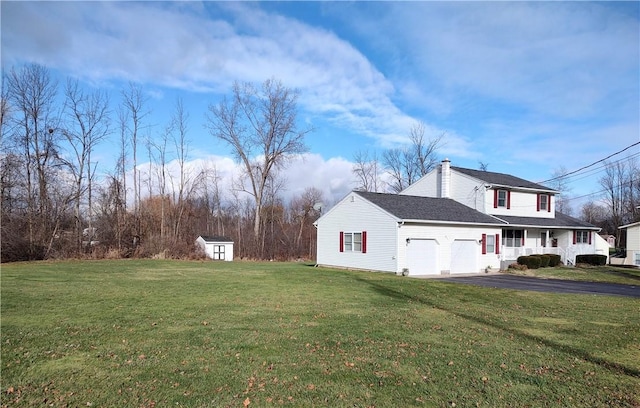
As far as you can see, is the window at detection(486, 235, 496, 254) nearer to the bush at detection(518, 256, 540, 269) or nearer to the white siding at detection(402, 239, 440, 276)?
the bush at detection(518, 256, 540, 269)

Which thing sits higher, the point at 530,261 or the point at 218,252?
the point at 530,261

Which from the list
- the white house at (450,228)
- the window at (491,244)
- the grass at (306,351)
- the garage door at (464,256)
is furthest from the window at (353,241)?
the grass at (306,351)

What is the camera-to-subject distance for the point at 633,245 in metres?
30.7

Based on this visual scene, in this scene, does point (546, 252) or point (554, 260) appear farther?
point (546, 252)

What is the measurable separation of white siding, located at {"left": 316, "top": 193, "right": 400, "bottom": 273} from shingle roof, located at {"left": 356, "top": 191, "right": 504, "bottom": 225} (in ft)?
1.80

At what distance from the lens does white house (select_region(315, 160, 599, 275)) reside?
21891mm

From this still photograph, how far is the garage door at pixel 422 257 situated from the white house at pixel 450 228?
0.17 ft

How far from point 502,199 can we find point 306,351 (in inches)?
1005

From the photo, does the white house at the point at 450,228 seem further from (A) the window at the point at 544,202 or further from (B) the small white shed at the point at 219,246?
(B) the small white shed at the point at 219,246

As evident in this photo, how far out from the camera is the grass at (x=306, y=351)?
4.75m

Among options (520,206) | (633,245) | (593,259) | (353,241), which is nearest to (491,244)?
(520,206)

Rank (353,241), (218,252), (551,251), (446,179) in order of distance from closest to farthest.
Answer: (353,241)
(446,179)
(551,251)
(218,252)

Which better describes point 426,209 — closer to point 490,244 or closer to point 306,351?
point 490,244

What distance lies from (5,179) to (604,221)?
76504 mm
